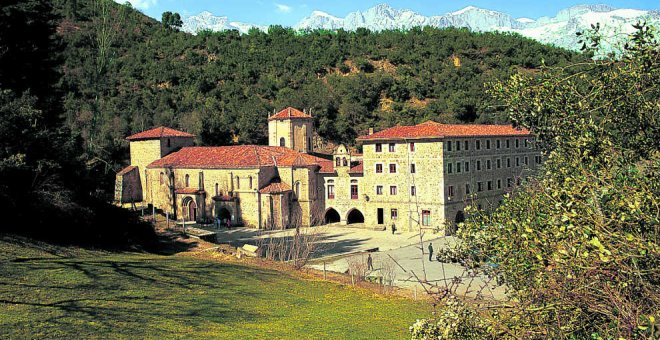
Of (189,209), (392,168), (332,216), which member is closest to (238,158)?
(189,209)

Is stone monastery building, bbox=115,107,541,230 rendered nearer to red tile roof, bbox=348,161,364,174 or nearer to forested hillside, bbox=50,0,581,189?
red tile roof, bbox=348,161,364,174

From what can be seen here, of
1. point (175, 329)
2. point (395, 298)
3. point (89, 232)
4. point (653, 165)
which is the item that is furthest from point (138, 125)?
point (653, 165)

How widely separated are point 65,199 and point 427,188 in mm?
27851

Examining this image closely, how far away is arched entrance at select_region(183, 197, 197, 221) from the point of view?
169 ft

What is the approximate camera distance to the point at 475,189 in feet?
158

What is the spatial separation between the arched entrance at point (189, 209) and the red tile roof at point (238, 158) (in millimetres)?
3063

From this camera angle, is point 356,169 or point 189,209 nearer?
point 356,169

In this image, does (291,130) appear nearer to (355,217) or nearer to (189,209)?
(355,217)

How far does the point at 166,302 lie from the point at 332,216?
36442 mm

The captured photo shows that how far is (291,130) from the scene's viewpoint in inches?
2228

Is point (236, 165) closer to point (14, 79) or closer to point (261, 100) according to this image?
point (14, 79)

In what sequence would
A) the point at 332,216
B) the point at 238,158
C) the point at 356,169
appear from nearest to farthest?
the point at 356,169 < the point at 238,158 < the point at 332,216

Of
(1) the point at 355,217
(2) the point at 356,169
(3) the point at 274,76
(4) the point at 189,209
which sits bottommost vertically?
(1) the point at 355,217

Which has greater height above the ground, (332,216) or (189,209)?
(189,209)
